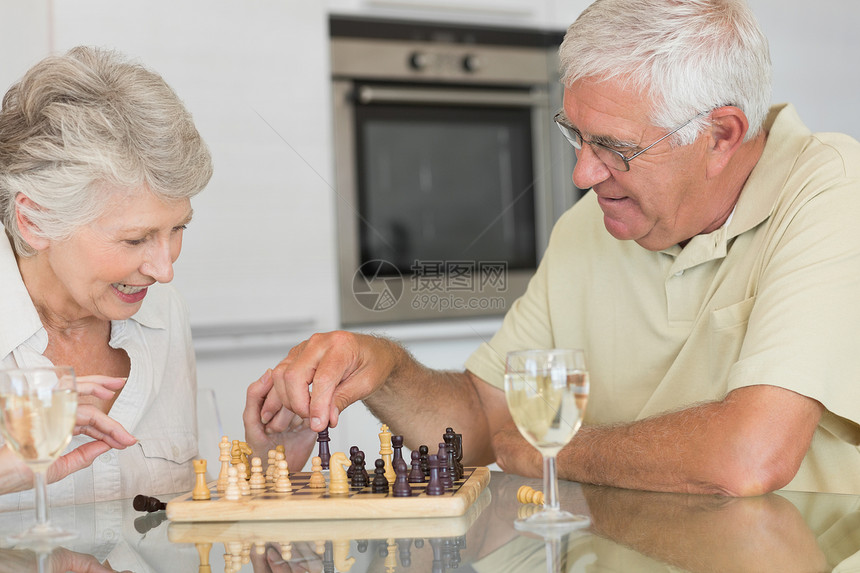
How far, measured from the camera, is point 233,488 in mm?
1049

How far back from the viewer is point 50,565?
85 centimetres

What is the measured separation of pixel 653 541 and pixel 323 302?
1946mm

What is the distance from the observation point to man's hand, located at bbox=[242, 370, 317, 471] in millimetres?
1347

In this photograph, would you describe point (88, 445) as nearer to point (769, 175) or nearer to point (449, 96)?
point (769, 175)

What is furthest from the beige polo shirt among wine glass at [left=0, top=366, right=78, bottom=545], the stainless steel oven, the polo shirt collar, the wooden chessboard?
the stainless steel oven

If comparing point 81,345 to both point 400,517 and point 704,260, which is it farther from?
point 704,260

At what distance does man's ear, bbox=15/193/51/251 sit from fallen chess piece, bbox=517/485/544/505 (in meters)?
0.78

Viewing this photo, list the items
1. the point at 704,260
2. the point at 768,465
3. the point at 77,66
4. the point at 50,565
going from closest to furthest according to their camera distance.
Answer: the point at 50,565
the point at 768,465
the point at 77,66
the point at 704,260

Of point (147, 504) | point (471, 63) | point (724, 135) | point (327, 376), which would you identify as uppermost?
point (471, 63)

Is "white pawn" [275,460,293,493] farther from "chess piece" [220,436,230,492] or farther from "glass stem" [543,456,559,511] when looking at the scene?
"glass stem" [543,456,559,511]

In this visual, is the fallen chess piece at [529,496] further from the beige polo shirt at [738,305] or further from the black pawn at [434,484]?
the beige polo shirt at [738,305]

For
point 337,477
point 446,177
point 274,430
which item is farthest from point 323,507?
point 446,177

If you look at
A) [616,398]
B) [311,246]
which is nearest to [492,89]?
[311,246]

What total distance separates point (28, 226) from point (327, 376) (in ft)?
1.65
